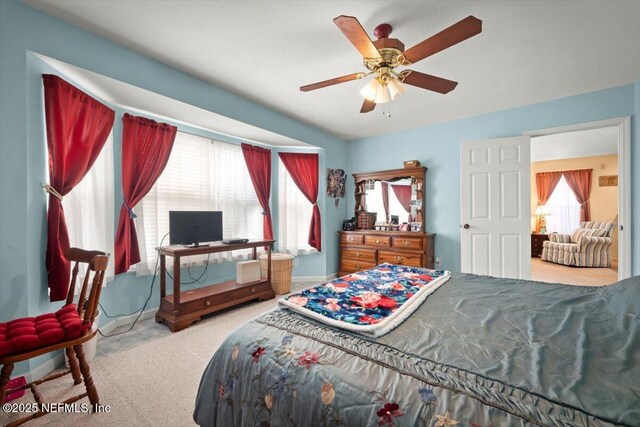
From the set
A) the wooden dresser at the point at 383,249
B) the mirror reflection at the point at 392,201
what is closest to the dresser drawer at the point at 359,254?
the wooden dresser at the point at 383,249

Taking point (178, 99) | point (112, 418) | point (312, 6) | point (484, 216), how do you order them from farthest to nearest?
point (484, 216)
point (178, 99)
point (312, 6)
point (112, 418)

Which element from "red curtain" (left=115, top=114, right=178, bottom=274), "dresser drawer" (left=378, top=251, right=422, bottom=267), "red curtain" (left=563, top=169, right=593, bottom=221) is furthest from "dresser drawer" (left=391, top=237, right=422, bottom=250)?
"red curtain" (left=563, top=169, right=593, bottom=221)

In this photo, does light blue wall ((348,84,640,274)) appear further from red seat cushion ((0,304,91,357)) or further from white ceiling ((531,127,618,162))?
red seat cushion ((0,304,91,357))

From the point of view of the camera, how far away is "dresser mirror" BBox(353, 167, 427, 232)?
4195 mm

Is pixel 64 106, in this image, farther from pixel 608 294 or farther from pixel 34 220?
A: pixel 608 294

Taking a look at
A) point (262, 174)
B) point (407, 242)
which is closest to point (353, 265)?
point (407, 242)

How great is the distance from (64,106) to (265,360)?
8.03 feet

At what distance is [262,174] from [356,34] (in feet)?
9.06

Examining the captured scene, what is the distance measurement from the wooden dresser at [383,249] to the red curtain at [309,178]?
0.51m

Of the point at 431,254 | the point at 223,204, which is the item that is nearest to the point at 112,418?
the point at 223,204

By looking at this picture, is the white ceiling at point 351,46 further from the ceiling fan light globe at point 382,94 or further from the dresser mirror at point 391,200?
the dresser mirror at point 391,200

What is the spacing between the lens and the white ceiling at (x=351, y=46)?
1782 millimetres

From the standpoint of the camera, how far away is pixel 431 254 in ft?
13.1

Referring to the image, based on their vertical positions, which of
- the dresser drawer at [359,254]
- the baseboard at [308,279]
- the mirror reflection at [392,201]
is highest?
the mirror reflection at [392,201]
